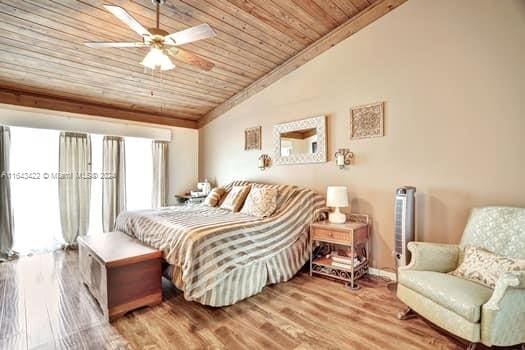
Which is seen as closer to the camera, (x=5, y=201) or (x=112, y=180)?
(x=5, y=201)

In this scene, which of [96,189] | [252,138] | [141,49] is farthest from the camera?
[252,138]

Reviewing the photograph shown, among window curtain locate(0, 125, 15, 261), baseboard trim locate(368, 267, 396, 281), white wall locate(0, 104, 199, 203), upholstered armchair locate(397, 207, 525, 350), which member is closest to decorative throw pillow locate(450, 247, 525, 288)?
upholstered armchair locate(397, 207, 525, 350)

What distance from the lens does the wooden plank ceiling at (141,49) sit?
9.29 ft

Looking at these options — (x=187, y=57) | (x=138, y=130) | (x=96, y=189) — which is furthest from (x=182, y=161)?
(x=187, y=57)

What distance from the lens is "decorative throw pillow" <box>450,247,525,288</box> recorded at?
6.36 ft

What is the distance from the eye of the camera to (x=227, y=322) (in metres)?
2.32

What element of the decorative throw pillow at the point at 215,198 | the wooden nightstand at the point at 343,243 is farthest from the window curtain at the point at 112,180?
the wooden nightstand at the point at 343,243

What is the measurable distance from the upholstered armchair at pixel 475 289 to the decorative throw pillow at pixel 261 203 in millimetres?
1651

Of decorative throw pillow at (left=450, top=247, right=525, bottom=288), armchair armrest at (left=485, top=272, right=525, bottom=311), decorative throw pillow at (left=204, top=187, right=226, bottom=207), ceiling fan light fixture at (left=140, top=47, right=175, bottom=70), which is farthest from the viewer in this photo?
decorative throw pillow at (left=204, top=187, right=226, bottom=207)

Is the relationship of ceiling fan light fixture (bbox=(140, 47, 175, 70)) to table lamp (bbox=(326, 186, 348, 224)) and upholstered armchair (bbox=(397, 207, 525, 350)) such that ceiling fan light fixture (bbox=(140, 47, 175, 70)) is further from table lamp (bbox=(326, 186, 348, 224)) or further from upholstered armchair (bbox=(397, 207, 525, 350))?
upholstered armchair (bbox=(397, 207, 525, 350))

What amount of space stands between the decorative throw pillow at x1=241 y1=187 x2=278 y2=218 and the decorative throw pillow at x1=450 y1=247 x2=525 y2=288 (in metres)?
1.99

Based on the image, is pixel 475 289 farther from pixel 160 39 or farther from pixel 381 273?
pixel 160 39

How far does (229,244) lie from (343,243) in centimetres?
133

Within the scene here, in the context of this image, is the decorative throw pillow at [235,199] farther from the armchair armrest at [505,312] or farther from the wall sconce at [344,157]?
the armchair armrest at [505,312]
